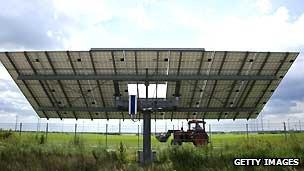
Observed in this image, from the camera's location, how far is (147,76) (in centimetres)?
1842

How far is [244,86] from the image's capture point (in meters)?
20.8

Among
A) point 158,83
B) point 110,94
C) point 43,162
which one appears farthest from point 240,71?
point 43,162

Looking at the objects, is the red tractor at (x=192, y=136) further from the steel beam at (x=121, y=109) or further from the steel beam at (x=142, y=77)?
the steel beam at (x=142, y=77)

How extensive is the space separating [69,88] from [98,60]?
315cm

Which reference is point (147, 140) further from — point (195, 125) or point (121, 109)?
point (195, 125)

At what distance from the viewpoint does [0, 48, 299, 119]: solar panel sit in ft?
60.6

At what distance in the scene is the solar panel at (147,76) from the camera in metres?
18.5

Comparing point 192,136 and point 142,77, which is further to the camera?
point 192,136

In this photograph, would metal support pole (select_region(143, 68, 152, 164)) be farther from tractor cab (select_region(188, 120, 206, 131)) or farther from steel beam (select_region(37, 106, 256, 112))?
tractor cab (select_region(188, 120, 206, 131))

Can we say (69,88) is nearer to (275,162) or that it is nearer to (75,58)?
(75,58)

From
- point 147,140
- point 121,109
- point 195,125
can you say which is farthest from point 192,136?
point 121,109

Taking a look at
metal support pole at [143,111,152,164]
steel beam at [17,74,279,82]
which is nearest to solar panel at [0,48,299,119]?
steel beam at [17,74,279,82]

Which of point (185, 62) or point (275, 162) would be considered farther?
point (185, 62)

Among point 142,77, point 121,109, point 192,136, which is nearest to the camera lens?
point 142,77
